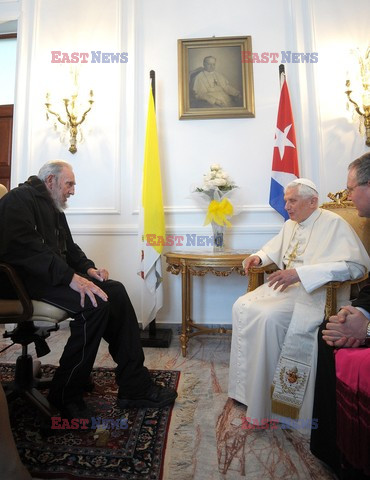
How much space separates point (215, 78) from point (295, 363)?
3011mm

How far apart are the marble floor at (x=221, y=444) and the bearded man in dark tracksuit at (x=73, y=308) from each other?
0.66ft

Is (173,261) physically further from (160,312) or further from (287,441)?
(287,441)

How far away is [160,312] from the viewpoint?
3172 mm

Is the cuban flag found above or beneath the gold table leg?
above

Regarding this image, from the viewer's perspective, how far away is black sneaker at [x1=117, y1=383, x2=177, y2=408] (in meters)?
1.67

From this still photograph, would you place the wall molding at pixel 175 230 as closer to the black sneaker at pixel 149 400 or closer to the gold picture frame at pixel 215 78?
the gold picture frame at pixel 215 78

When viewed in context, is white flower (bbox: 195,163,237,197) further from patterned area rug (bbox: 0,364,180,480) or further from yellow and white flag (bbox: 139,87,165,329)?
patterned area rug (bbox: 0,364,180,480)

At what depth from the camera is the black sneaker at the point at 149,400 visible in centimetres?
167

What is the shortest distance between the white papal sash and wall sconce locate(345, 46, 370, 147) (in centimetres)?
239
